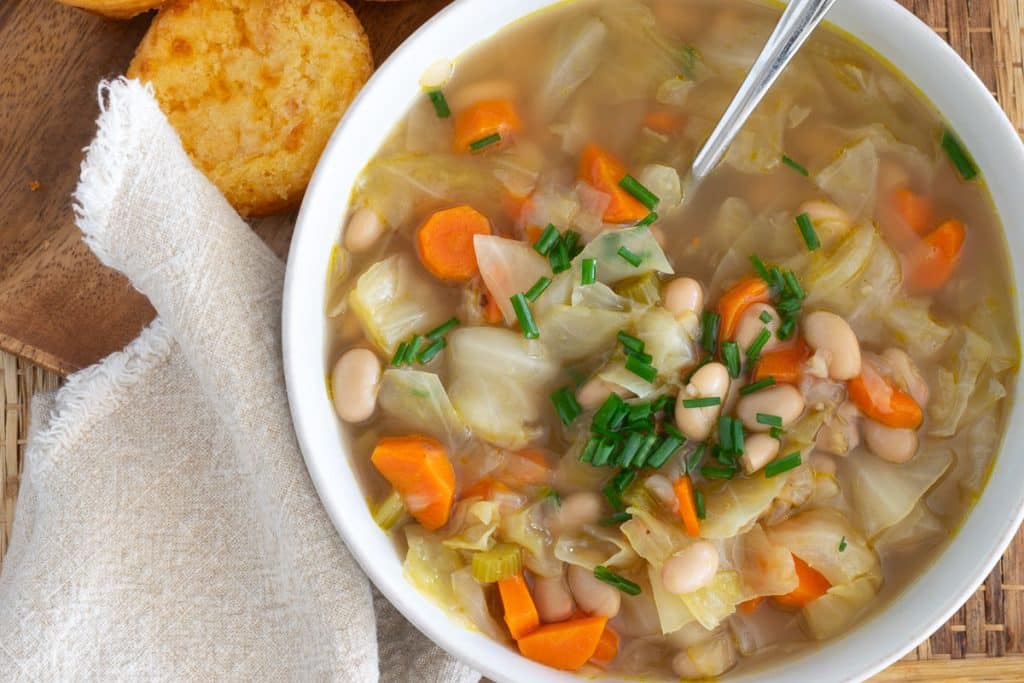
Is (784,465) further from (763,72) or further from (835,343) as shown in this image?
(763,72)

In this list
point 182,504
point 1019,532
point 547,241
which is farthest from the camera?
point 1019,532

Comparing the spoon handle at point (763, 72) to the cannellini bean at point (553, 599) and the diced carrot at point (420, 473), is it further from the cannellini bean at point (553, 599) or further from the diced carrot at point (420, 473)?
the cannellini bean at point (553, 599)

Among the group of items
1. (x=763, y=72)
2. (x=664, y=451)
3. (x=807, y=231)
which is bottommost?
(x=664, y=451)

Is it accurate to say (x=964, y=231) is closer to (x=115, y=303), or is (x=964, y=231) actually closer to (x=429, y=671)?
(x=429, y=671)

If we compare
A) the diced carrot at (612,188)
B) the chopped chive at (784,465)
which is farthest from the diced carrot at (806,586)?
the diced carrot at (612,188)

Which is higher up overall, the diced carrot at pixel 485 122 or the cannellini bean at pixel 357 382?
the diced carrot at pixel 485 122

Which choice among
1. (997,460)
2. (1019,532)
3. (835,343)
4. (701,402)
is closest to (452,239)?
(701,402)
